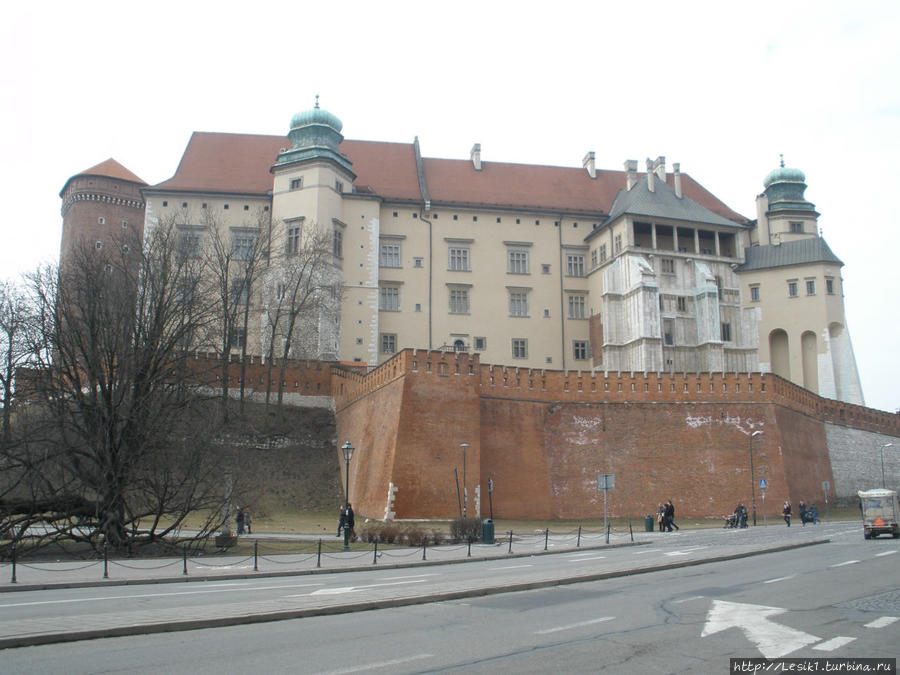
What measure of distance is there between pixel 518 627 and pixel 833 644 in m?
3.63

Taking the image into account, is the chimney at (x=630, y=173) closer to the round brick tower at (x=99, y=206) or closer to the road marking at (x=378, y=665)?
the round brick tower at (x=99, y=206)

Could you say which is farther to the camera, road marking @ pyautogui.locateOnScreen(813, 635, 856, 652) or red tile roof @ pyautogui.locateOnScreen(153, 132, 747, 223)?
red tile roof @ pyautogui.locateOnScreen(153, 132, 747, 223)

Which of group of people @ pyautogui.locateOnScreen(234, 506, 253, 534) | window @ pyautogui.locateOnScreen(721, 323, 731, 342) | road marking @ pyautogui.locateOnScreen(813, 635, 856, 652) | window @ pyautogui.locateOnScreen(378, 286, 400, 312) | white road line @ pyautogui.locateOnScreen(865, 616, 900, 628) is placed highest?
window @ pyautogui.locateOnScreen(378, 286, 400, 312)

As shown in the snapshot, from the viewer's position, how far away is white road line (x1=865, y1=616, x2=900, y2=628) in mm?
10211

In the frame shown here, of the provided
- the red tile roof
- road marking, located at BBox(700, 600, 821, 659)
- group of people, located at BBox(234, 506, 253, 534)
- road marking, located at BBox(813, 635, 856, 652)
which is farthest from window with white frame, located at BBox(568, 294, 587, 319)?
road marking, located at BBox(813, 635, 856, 652)

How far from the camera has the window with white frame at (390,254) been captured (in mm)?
57812

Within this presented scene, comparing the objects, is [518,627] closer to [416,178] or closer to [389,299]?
[389,299]

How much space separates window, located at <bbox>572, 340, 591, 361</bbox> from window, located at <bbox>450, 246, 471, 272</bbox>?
957cm

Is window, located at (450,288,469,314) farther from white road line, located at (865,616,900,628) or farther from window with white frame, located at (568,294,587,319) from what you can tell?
white road line, located at (865,616,900,628)

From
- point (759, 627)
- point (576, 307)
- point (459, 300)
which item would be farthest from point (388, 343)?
point (759, 627)

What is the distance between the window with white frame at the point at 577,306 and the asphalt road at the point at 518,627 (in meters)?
43.9

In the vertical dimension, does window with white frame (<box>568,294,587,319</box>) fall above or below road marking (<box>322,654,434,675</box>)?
above

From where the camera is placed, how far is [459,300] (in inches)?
2318

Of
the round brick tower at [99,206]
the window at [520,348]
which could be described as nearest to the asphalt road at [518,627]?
the window at [520,348]
